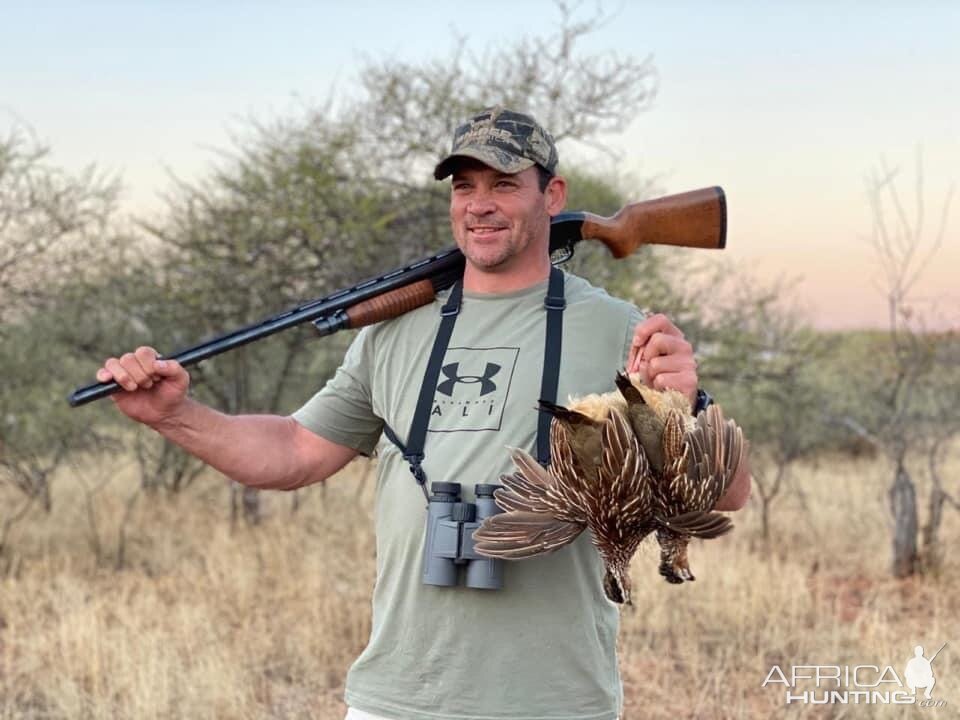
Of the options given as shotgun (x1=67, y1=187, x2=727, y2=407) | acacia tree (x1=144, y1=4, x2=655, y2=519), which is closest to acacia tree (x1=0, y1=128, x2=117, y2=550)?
acacia tree (x1=144, y1=4, x2=655, y2=519)

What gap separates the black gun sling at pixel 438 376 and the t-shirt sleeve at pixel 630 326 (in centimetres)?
19

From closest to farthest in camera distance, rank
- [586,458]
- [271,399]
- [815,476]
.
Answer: [586,458]
[271,399]
[815,476]

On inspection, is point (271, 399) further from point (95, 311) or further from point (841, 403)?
point (841, 403)

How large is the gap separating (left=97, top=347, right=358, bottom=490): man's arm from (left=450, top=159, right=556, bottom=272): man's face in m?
0.81

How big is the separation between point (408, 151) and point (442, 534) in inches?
282

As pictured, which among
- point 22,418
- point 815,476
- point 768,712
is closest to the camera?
point 768,712

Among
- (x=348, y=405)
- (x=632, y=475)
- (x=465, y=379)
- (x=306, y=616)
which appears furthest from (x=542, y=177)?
(x=306, y=616)

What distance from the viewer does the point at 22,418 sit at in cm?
1080

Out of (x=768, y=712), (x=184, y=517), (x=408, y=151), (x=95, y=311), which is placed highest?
(x=408, y=151)

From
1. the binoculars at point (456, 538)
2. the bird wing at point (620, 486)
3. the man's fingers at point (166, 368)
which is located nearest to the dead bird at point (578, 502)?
the bird wing at point (620, 486)

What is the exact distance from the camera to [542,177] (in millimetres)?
3244

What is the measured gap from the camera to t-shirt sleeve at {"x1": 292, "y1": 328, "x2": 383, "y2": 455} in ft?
11.1

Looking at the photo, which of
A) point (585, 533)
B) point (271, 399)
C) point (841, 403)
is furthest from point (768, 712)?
point (841, 403)

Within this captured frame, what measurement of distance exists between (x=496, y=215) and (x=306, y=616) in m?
5.51
